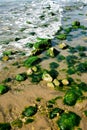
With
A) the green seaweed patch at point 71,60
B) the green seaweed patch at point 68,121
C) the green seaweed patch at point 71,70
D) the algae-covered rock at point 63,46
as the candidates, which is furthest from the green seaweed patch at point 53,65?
the green seaweed patch at point 68,121

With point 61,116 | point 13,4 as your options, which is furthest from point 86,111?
point 13,4

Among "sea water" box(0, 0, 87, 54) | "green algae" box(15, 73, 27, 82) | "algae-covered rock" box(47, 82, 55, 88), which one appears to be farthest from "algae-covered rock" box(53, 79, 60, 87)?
"sea water" box(0, 0, 87, 54)

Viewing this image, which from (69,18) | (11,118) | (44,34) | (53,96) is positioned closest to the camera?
(11,118)

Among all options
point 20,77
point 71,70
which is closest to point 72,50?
point 71,70

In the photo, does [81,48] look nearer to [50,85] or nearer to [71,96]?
[50,85]

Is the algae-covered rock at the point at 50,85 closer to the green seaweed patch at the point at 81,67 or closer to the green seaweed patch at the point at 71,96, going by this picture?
the green seaweed patch at the point at 71,96

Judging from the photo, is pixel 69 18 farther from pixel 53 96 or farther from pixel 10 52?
pixel 53 96
